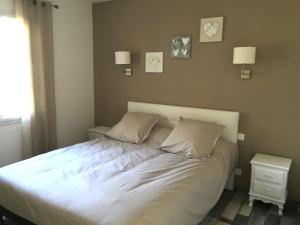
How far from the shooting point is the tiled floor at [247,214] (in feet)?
8.44

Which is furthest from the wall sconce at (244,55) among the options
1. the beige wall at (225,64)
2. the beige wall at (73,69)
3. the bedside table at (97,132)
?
the beige wall at (73,69)

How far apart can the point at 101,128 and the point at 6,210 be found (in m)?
2.09

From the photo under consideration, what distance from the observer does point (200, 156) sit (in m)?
2.75

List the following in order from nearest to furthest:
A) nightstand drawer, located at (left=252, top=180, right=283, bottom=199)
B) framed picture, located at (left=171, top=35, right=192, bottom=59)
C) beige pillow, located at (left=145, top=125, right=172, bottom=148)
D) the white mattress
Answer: the white mattress < nightstand drawer, located at (left=252, top=180, right=283, bottom=199) < beige pillow, located at (left=145, top=125, right=172, bottom=148) < framed picture, located at (left=171, top=35, right=192, bottom=59)

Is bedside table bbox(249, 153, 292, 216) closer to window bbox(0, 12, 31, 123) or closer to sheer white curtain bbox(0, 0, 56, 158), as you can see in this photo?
sheer white curtain bbox(0, 0, 56, 158)

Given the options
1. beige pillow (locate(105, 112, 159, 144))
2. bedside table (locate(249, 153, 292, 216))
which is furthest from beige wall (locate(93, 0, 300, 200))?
beige pillow (locate(105, 112, 159, 144))

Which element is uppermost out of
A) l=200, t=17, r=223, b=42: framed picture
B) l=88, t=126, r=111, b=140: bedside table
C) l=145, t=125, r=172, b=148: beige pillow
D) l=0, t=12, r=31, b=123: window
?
l=200, t=17, r=223, b=42: framed picture

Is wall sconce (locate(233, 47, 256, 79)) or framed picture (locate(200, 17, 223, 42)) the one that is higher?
framed picture (locate(200, 17, 223, 42))

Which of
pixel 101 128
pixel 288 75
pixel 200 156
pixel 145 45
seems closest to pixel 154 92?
pixel 145 45

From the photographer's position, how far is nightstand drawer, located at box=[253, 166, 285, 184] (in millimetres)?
2668

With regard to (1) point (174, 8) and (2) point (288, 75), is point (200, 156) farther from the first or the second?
(1) point (174, 8)

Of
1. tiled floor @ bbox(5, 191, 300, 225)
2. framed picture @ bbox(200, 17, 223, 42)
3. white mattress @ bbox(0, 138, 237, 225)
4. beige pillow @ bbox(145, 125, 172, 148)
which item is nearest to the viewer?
white mattress @ bbox(0, 138, 237, 225)

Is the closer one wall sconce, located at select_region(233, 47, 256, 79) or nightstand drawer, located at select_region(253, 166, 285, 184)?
nightstand drawer, located at select_region(253, 166, 285, 184)

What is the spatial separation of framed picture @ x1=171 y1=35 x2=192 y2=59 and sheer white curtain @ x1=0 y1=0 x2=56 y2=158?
174cm
